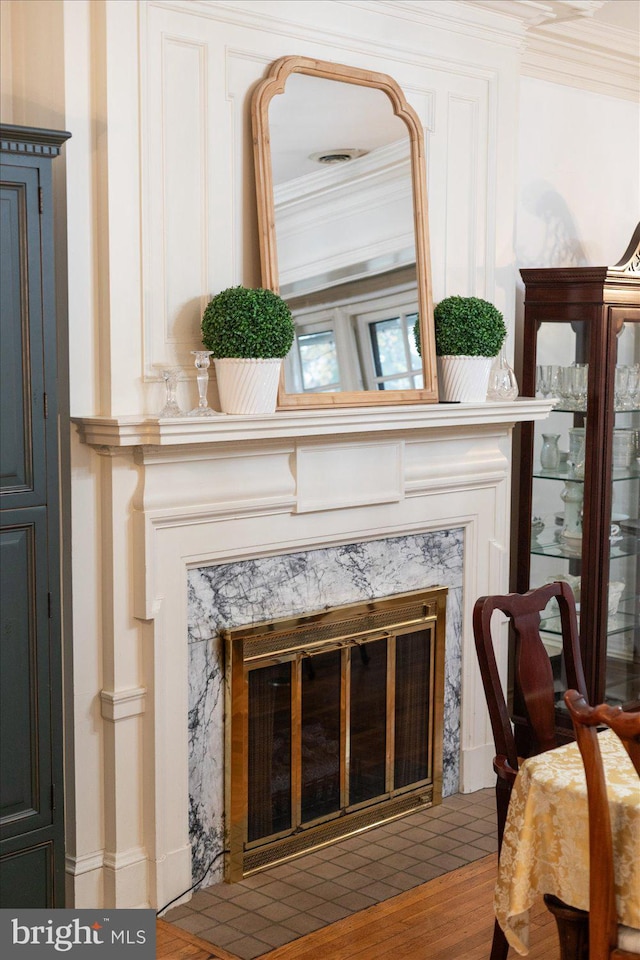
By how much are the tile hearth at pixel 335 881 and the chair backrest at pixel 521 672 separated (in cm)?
90

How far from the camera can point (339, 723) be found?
3791mm

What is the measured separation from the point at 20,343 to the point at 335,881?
2007 millimetres

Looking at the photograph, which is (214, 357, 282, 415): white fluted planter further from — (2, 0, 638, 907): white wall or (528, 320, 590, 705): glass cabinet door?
(528, 320, 590, 705): glass cabinet door

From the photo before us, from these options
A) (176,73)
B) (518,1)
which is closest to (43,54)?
(176,73)

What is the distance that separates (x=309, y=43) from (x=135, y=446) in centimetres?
148

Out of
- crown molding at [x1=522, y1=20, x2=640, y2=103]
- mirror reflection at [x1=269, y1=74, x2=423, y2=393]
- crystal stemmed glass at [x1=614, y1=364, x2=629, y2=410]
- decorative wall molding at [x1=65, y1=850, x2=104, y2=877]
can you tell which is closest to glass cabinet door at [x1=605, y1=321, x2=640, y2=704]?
crystal stemmed glass at [x1=614, y1=364, x2=629, y2=410]

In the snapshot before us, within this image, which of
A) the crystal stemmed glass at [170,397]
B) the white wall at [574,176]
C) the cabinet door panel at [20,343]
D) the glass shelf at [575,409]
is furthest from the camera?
the white wall at [574,176]

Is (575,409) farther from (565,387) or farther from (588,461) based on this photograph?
(588,461)

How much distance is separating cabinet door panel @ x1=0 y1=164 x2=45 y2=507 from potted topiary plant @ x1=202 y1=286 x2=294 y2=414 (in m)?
0.60

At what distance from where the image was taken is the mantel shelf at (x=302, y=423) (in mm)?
3012

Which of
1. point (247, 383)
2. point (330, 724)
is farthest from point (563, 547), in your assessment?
point (247, 383)

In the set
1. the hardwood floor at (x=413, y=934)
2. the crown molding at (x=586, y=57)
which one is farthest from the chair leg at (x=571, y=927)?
the crown molding at (x=586, y=57)

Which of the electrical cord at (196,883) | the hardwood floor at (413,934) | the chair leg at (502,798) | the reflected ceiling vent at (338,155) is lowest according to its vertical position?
the hardwood floor at (413,934)

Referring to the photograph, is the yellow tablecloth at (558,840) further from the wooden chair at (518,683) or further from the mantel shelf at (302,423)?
the mantel shelf at (302,423)
